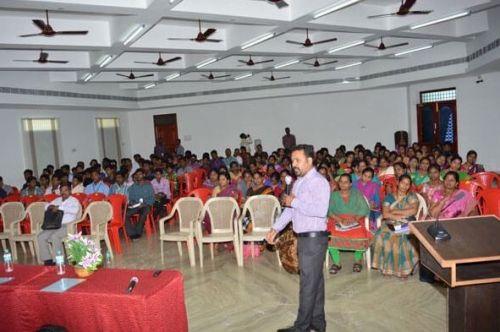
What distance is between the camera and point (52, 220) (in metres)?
6.23

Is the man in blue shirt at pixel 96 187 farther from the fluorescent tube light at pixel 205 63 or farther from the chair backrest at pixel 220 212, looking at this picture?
the fluorescent tube light at pixel 205 63

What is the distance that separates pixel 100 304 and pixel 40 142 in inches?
465

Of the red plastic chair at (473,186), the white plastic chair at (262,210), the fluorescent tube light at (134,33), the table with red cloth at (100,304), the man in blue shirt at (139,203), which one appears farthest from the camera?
the man in blue shirt at (139,203)

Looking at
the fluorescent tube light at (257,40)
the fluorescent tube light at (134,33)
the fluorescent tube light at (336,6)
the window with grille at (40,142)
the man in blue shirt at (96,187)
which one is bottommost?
the man in blue shirt at (96,187)

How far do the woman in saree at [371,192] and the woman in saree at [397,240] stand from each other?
0.94 m

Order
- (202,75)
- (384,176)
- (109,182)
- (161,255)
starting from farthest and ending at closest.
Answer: (202,75) < (109,182) < (384,176) < (161,255)

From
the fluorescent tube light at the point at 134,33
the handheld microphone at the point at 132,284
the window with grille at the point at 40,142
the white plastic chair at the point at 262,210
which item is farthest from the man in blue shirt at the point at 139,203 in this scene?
the window with grille at the point at 40,142

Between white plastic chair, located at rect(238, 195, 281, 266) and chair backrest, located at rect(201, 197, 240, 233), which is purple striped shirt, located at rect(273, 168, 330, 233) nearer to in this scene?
white plastic chair, located at rect(238, 195, 281, 266)

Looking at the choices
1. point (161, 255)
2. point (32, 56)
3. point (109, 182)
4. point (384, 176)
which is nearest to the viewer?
point (161, 255)

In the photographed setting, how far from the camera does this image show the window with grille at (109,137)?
1577cm

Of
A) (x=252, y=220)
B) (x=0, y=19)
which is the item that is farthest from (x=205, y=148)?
(x=252, y=220)

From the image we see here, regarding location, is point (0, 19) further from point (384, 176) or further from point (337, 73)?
point (337, 73)

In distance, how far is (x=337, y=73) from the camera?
15.0m

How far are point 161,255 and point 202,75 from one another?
8843mm
